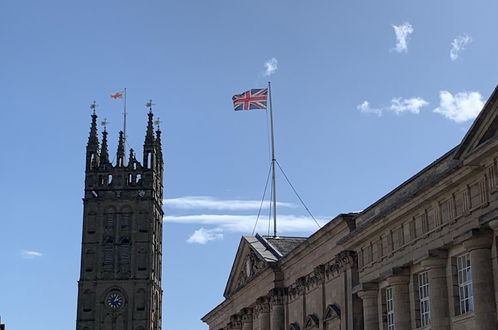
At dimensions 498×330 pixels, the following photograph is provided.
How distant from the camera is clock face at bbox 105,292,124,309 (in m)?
146

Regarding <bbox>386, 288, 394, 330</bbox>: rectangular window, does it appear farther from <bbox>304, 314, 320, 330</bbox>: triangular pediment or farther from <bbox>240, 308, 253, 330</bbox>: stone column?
<bbox>240, 308, 253, 330</bbox>: stone column

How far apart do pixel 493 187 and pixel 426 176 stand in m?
6.56

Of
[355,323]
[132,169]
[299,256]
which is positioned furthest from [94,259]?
[355,323]

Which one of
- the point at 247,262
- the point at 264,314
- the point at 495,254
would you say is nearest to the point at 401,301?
the point at 495,254

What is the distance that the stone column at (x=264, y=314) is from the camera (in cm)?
6197

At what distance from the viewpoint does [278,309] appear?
5947 centimetres

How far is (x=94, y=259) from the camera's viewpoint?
14700 centimetres

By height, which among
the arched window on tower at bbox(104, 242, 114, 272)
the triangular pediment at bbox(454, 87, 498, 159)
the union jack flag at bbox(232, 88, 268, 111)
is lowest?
the triangular pediment at bbox(454, 87, 498, 159)

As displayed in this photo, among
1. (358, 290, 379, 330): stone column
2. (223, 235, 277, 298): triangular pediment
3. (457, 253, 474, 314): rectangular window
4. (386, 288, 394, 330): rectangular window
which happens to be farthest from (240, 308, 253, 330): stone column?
(457, 253, 474, 314): rectangular window

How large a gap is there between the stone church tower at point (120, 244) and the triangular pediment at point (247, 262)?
74.3 metres

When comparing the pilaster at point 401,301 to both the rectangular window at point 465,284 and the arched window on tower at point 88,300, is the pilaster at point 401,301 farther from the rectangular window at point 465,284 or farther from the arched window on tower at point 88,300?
the arched window on tower at point 88,300

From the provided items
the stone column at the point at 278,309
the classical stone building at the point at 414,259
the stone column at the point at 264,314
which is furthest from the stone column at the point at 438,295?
the stone column at the point at 264,314

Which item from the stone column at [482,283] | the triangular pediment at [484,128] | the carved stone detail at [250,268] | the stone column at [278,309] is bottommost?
the stone column at [482,283]

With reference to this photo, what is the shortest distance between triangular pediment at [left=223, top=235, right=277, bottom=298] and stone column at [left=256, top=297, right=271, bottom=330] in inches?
71.1
